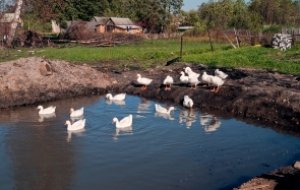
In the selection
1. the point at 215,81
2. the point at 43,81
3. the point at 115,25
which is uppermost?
the point at 115,25

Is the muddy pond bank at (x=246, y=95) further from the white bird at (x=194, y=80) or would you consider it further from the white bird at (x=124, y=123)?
the white bird at (x=124, y=123)

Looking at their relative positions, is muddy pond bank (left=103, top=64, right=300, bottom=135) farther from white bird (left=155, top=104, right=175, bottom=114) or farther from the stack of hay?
the stack of hay

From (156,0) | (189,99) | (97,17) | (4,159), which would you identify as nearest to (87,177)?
(4,159)

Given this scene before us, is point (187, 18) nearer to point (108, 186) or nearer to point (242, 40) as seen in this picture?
point (242, 40)

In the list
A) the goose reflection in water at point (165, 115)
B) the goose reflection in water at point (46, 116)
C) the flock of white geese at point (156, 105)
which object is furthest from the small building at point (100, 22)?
the goose reflection in water at point (165, 115)

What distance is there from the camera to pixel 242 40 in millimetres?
42969

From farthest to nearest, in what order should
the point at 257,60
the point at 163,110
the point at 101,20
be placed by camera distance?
1. the point at 101,20
2. the point at 257,60
3. the point at 163,110

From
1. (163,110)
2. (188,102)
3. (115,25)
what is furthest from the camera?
(115,25)

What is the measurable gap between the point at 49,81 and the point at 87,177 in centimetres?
1072

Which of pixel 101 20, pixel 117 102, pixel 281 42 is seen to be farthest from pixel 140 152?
pixel 101 20

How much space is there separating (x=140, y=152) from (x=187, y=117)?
15.7 ft

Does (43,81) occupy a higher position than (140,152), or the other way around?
(43,81)

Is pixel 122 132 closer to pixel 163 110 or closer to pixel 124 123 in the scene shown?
pixel 124 123

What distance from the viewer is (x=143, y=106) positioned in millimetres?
19391
